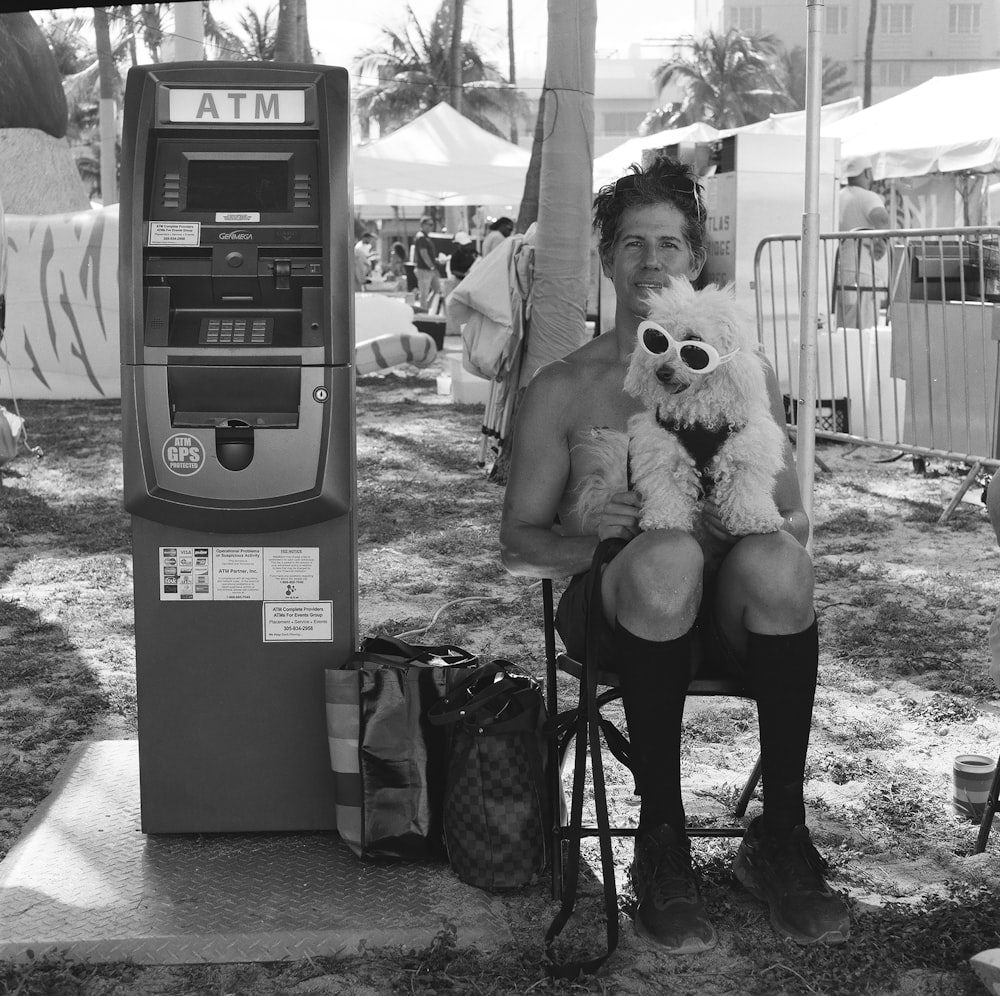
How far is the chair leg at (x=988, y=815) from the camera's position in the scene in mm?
2789

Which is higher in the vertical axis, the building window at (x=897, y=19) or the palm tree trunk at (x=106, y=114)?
the building window at (x=897, y=19)

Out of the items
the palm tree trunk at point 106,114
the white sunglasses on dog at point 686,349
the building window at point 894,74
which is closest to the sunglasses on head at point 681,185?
the white sunglasses on dog at point 686,349

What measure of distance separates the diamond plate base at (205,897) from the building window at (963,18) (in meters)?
93.9

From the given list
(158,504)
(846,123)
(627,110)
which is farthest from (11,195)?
(627,110)

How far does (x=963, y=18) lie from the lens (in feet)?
285

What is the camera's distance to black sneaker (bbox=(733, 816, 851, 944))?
2.44 metres

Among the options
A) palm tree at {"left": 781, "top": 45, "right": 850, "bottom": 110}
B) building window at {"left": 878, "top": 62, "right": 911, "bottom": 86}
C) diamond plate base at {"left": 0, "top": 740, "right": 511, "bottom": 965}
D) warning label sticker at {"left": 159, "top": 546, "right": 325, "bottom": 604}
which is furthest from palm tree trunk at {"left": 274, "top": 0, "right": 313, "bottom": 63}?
building window at {"left": 878, "top": 62, "right": 911, "bottom": 86}

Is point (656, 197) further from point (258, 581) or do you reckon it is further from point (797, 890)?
point (797, 890)

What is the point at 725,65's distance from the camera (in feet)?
204

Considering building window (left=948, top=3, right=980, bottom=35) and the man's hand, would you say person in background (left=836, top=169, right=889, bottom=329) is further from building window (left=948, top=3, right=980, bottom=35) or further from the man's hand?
building window (left=948, top=3, right=980, bottom=35)

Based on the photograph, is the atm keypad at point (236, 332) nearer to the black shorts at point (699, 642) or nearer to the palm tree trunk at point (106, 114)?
the black shorts at point (699, 642)

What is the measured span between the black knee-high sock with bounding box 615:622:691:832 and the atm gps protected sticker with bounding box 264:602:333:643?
0.72 meters

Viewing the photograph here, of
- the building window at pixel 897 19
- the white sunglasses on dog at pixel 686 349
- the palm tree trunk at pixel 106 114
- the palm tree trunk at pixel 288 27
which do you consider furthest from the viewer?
the building window at pixel 897 19

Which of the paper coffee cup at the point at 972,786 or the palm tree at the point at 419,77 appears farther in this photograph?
the palm tree at the point at 419,77
